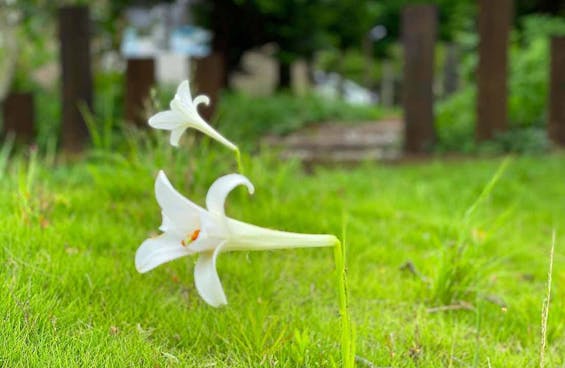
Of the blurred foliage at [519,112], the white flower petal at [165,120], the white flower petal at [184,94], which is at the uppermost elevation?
the white flower petal at [184,94]

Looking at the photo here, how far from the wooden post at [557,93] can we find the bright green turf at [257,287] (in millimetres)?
3216

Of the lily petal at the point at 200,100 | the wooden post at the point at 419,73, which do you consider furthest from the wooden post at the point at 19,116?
the lily petal at the point at 200,100

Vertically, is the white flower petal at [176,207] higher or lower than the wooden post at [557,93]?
higher

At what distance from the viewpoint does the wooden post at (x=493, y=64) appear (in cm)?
637

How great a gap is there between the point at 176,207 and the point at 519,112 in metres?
6.88

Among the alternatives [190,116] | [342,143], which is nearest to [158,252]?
[190,116]

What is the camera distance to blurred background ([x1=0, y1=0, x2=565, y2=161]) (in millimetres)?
6406

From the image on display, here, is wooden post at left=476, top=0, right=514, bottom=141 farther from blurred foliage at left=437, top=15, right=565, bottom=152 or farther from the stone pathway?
the stone pathway

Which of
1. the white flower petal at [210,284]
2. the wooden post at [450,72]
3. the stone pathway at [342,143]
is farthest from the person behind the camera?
the wooden post at [450,72]

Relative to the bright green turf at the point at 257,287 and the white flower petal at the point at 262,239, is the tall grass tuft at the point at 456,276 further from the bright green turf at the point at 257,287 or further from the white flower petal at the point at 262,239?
the white flower petal at the point at 262,239

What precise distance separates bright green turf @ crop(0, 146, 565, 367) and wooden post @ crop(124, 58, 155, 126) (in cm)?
245

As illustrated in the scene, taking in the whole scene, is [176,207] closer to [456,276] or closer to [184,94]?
[184,94]

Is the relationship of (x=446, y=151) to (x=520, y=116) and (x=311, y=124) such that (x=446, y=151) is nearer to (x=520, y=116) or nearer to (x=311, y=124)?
(x=520, y=116)

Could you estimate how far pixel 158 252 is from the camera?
1.46 meters
